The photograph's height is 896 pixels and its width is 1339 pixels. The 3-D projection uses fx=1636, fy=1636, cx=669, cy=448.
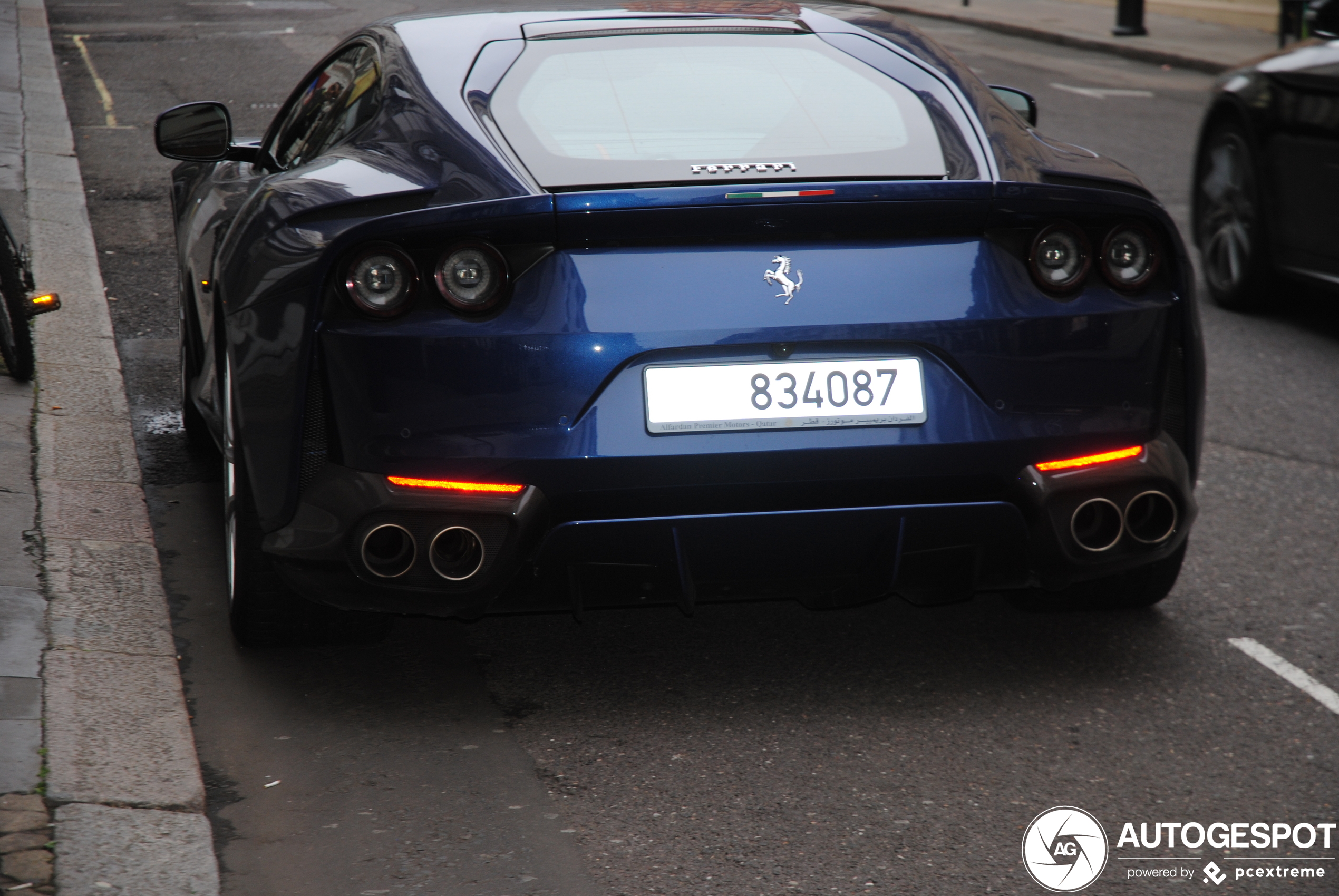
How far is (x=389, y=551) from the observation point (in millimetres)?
3270

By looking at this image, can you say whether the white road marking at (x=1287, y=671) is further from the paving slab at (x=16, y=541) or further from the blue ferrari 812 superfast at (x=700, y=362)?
the paving slab at (x=16, y=541)

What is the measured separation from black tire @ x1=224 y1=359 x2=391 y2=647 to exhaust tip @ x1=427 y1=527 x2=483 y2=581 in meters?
0.50

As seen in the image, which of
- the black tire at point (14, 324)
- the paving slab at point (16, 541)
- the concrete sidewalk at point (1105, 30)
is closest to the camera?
the paving slab at point (16, 541)

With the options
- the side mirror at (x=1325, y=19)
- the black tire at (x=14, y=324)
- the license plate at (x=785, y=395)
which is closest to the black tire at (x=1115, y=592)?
the license plate at (x=785, y=395)

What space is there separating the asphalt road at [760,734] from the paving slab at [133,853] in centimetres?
6

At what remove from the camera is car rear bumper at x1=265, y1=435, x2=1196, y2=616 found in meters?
3.23

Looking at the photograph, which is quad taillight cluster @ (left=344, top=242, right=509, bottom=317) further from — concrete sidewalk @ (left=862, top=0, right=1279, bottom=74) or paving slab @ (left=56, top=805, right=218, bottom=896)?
concrete sidewalk @ (left=862, top=0, right=1279, bottom=74)

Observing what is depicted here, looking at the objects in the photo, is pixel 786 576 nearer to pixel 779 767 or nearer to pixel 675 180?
pixel 779 767

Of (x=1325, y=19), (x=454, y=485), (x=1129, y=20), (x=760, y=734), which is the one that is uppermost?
(x=1325, y=19)

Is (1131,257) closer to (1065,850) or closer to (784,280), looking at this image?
(784,280)

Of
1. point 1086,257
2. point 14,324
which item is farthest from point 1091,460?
point 14,324

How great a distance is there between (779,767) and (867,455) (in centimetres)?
67

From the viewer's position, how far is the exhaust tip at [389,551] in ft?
10.6

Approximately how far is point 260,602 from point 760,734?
3.86 ft
